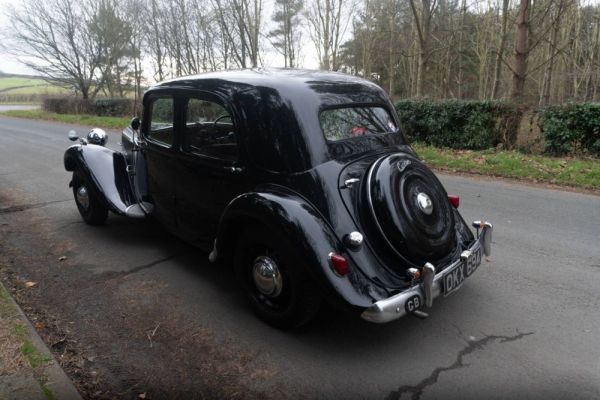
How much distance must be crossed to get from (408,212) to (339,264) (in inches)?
24.5

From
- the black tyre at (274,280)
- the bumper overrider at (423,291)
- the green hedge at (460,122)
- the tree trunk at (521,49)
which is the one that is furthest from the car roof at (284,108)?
the tree trunk at (521,49)

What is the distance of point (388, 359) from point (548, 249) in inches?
103

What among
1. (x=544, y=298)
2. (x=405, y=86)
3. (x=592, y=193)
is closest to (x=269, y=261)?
(x=544, y=298)

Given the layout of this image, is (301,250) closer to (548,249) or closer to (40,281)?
(40,281)

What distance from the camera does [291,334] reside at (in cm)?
304

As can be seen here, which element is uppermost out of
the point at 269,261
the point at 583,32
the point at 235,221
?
the point at 583,32

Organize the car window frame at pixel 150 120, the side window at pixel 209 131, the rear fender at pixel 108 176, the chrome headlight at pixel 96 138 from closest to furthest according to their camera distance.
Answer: the side window at pixel 209 131 → the car window frame at pixel 150 120 → the rear fender at pixel 108 176 → the chrome headlight at pixel 96 138

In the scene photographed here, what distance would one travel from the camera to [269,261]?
3066 millimetres

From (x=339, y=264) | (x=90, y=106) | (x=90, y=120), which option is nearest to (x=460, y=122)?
(x=339, y=264)

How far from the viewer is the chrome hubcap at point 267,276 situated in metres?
3.03

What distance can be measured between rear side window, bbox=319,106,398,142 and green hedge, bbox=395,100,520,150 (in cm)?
731

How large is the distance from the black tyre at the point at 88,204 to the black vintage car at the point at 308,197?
1424 mm

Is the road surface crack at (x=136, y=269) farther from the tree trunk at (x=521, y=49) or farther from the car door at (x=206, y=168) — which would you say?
the tree trunk at (x=521, y=49)

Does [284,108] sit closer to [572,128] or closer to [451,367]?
[451,367]
